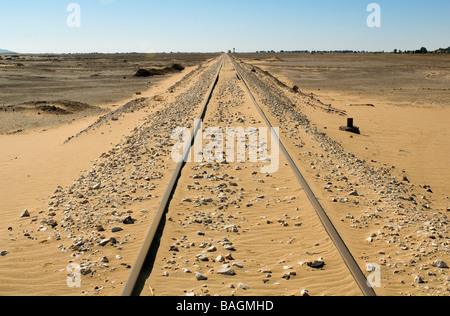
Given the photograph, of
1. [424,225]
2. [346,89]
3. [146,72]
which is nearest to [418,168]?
[424,225]

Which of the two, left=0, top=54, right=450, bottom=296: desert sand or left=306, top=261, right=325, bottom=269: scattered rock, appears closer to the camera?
left=0, top=54, right=450, bottom=296: desert sand

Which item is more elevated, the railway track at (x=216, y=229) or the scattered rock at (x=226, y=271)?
the railway track at (x=216, y=229)

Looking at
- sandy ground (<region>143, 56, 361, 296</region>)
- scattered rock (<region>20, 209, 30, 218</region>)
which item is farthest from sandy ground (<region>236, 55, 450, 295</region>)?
scattered rock (<region>20, 209, 30, 218</region>)

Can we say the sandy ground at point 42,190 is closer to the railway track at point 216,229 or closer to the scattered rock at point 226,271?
the railway track at point 216,229

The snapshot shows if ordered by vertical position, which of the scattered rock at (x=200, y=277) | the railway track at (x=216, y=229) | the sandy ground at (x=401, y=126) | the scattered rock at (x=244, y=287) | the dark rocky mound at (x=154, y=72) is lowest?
the scattered rock at (x=244, y=287)

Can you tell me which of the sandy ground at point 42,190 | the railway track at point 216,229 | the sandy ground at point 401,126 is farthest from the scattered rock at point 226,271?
the sandy ground at point 401,126

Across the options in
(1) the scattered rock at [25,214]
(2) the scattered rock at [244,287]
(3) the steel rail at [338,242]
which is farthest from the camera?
(1) the scattered rock at [25,214]

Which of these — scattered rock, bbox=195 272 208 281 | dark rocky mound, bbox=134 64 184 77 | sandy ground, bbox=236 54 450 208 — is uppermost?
dark rocky mound, bbox=134 64 184 77

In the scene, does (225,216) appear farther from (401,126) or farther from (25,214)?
(401,126)

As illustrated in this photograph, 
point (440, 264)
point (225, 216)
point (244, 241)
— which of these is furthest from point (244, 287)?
point (440, 264)

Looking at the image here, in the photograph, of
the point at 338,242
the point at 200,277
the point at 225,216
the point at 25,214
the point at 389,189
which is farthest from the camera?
the point at 389,189

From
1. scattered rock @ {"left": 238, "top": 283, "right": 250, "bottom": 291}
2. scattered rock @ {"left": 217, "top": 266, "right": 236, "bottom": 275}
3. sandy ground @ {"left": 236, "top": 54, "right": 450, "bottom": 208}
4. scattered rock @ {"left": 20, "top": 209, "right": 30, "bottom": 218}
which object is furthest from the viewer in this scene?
sandy ground @ {"left": 236, "top": 54, "right": 450, "bottom": 208}

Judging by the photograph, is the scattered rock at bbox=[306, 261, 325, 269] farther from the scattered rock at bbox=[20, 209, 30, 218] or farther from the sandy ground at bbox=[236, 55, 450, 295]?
the scattered rock at bbox=[20, 209, 30, 218]
